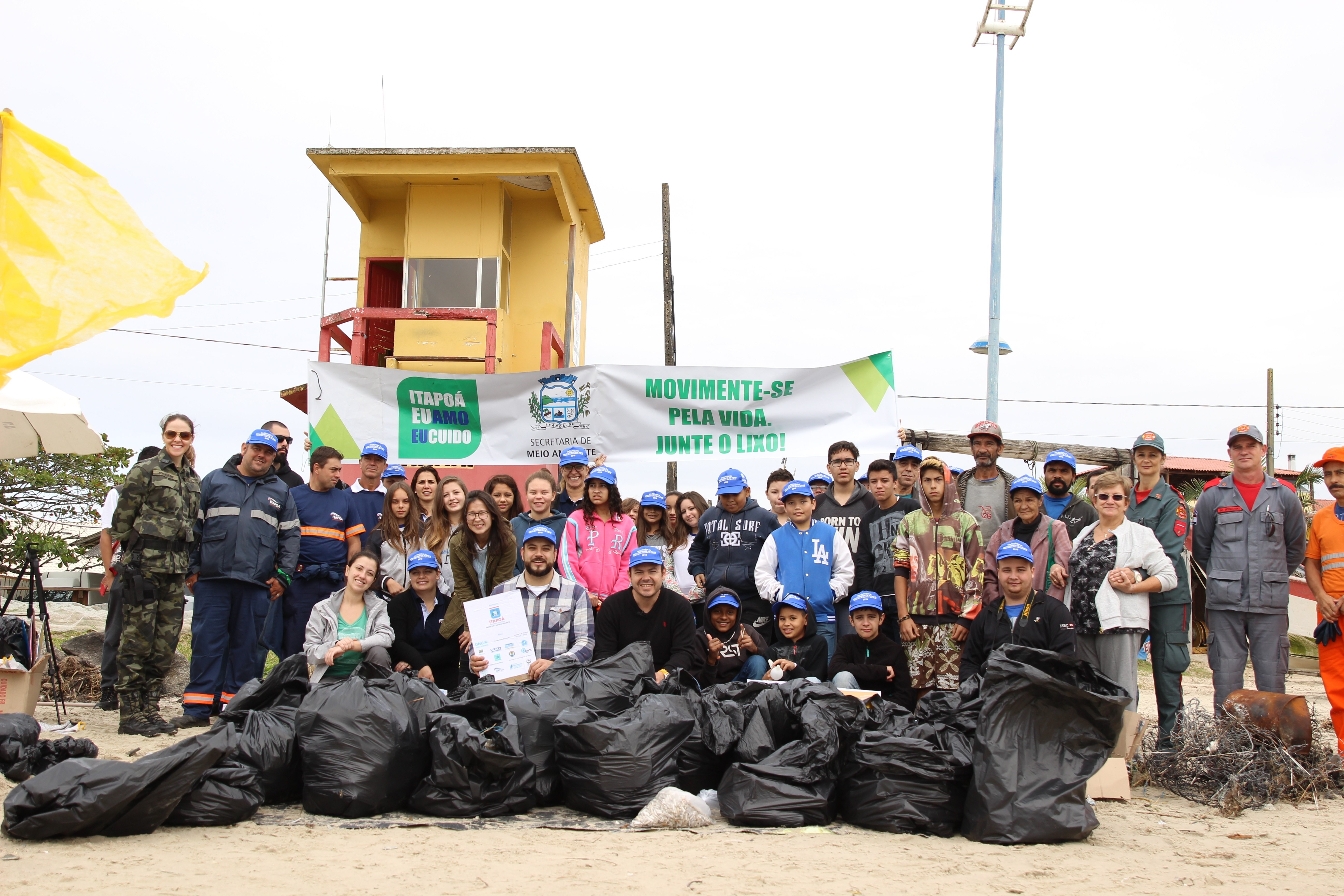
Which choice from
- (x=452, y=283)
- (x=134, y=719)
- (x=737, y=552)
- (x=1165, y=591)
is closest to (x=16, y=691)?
(x=134, y=719)

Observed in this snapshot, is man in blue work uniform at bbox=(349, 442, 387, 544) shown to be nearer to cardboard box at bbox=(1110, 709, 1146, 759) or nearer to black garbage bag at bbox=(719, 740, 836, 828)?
black garbage bag at bbox=(719, 740, 836, 828)

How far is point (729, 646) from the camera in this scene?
227 inches

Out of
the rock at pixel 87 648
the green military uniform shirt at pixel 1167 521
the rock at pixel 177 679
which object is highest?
the green military uniform shirt at pixel 1167 521

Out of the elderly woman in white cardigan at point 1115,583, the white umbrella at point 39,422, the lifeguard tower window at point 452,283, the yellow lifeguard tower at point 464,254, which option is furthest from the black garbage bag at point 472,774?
the lifeguard tower window at point 452,283

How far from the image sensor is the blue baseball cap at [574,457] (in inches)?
260

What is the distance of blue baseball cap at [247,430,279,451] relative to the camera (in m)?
6.05

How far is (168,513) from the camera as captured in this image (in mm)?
5750

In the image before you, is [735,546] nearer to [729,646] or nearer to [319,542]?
[729,646]

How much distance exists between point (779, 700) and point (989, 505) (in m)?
2.23

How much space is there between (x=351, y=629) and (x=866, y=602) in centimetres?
291

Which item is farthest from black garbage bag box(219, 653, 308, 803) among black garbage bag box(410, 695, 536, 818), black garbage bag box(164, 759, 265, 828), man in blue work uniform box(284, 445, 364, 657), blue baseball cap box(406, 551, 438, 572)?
man in blue work uniform box(284, 445, 364, 657)

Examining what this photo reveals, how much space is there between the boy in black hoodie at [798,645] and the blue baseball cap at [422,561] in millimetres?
2045

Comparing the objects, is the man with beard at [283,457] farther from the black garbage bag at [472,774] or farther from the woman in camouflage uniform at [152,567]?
the black garbage bag at [472,774]

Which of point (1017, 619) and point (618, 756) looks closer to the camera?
point (618, 756)
